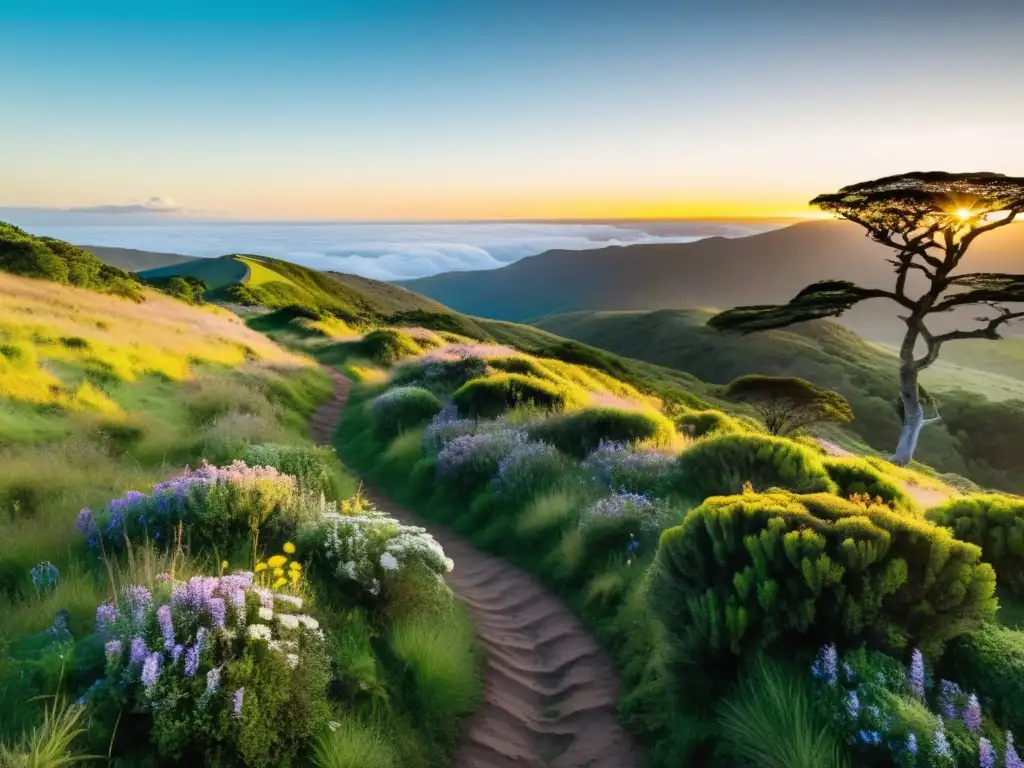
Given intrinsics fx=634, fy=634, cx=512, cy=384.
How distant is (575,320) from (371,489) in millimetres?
185750

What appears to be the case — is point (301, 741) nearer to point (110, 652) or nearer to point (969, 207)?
point (110, 652)

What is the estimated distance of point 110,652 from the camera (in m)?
3.90

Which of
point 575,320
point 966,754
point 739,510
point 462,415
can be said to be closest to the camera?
point 966,754

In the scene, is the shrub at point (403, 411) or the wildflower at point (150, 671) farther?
the shrub at point (403, 411)

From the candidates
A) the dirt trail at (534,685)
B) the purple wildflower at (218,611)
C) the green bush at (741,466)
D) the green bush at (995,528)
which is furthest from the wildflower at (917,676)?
the green bush at (741,466)

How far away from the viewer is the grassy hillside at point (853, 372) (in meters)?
85.7

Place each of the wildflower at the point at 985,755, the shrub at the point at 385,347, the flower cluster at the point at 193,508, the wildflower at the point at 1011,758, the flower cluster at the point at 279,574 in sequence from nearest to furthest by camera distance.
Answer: the wildflower at the point at 1011,758 → the wildflower at the point at 985,755 → the flower cluster at the point at 279,574 → the flower cluster at the point at 193,508 → the shrub at the point at 385,347

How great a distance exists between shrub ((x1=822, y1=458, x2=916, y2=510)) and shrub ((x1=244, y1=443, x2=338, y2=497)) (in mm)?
7346

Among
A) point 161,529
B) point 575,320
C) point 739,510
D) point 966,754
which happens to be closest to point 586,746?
point 739,510

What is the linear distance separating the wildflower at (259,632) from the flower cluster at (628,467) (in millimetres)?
6542

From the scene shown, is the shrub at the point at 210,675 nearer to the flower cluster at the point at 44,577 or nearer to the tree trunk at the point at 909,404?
the flower cluster at the point at 44,577

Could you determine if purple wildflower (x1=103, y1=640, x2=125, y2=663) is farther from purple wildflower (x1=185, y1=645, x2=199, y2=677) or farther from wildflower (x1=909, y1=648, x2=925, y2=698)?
wildflower (x1=909, y1=648, x2=925, y2=698)

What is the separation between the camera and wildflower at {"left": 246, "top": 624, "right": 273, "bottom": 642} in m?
4.17

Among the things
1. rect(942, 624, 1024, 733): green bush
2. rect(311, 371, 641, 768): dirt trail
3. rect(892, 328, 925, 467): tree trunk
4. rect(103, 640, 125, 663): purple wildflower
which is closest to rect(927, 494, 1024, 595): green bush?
rect(942, 624, 1024, 733): green bush
